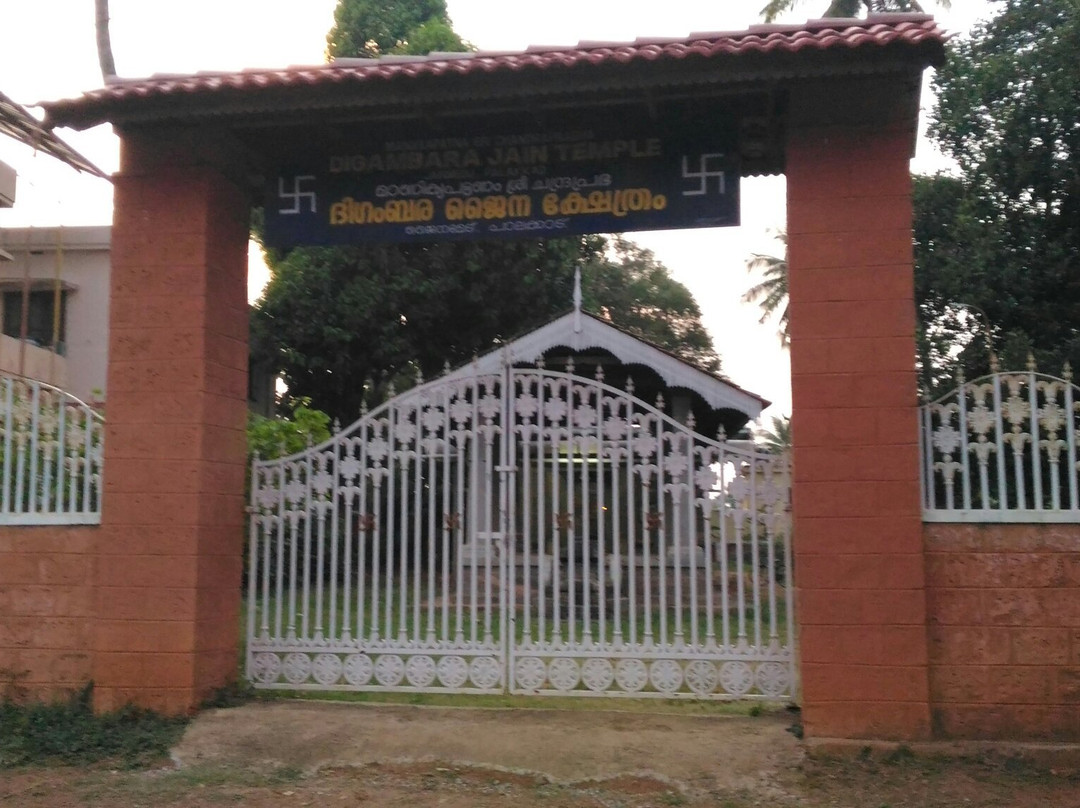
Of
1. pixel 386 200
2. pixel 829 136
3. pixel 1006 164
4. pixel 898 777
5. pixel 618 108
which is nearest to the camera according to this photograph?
pixel 898 777

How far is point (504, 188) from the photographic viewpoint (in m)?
6.39

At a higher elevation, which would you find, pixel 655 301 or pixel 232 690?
pixel 655 301

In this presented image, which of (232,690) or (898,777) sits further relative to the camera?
(232,690)

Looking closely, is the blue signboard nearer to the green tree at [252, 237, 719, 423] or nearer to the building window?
the green tree at [252, 237, 719, 423]

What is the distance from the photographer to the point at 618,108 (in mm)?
6105

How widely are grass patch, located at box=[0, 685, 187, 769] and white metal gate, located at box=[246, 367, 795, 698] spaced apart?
754 mm

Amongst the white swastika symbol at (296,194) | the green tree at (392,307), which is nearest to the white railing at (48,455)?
the white swastika symbol at (296,194)

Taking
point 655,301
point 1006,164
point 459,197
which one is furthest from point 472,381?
point 655,301

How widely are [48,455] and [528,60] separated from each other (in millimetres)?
3891

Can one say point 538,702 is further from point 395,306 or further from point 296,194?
point 395,306

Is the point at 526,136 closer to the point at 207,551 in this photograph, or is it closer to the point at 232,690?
the point at 207,551

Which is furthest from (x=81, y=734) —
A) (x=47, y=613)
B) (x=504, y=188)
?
(x=504, y=188)

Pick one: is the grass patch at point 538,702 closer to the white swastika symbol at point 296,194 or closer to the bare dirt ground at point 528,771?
the bare dirt ground at point 528,771

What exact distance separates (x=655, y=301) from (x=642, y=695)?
27.7 meters
